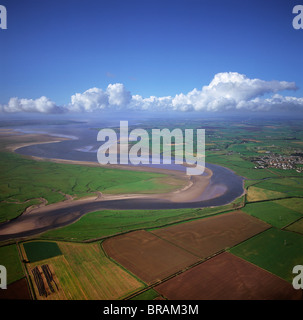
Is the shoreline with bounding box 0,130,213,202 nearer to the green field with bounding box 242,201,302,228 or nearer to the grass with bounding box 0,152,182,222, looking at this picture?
the grass with bounding box 0,152,182,222

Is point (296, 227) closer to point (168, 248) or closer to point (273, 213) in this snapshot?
point (273, 213)

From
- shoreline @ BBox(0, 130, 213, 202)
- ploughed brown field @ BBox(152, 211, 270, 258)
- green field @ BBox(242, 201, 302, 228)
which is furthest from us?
shoreline @ BBox(0, 130, 213, 202)

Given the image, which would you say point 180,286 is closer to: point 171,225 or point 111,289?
point 111,289

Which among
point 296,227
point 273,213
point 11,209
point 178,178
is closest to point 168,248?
point 296,227

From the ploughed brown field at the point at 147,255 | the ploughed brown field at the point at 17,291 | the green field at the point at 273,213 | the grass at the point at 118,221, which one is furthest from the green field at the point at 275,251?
the ploughed brown field at the point at 17,291

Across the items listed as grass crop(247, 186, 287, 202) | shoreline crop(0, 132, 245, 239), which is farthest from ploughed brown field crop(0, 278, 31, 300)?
grass crop(247, 186, 287, 202)

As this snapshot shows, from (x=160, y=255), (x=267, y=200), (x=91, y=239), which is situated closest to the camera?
(x=160, y=255)
